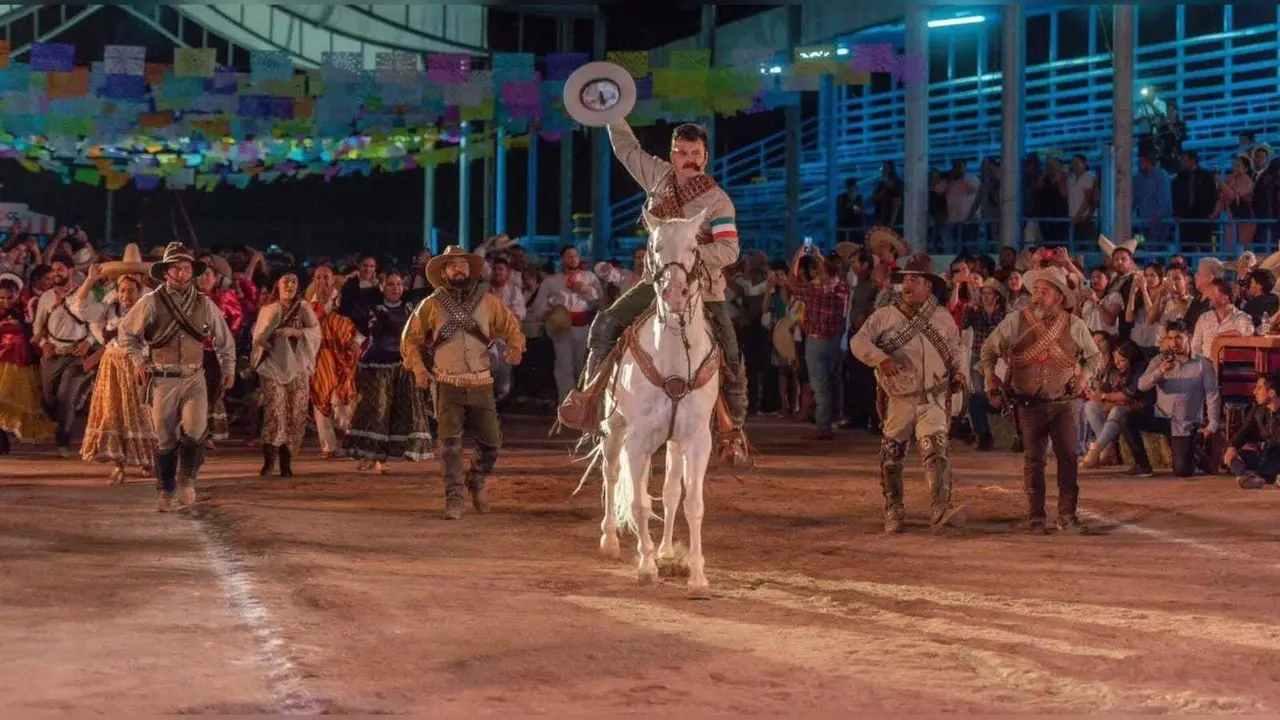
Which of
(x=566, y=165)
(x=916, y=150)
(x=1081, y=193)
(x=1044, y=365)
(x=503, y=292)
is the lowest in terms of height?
(x=1044, y=365)

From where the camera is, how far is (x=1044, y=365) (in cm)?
1256

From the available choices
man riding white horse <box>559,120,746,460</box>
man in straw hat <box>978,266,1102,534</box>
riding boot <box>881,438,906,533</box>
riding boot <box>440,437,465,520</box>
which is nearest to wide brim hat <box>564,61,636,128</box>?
man riding white horse <box>559,120,746,460</box>

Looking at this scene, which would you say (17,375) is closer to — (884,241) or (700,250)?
(884,241)

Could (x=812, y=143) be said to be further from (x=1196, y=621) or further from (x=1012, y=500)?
(x=1196, y=621)

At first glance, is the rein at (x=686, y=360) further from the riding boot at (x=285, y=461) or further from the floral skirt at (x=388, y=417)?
the riding boot at (x=285, y=461)

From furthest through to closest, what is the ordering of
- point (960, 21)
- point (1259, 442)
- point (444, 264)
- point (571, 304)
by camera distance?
1. point (960, 21)
2. point (571, 304)
3. point (1259, 442)
4. point (444, 264)

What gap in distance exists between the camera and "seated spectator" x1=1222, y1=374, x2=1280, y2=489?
15.1 metres

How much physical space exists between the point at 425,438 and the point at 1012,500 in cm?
537

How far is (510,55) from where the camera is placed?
72.5ft

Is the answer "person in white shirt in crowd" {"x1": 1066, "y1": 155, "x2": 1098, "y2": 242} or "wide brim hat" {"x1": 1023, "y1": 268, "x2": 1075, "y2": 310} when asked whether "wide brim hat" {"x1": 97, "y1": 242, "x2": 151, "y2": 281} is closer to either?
"wide brim hat" {"x1": 1023, "y1": 268, "x2": 1075, "y2": 310}

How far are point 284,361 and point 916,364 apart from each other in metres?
6.58

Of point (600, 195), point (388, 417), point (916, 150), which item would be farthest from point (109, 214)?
point (388, 417)

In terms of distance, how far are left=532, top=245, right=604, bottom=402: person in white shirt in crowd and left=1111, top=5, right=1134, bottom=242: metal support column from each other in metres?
6.62

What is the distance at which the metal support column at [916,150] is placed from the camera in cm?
2356
